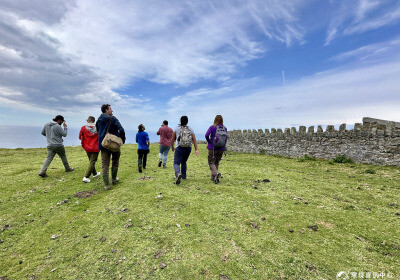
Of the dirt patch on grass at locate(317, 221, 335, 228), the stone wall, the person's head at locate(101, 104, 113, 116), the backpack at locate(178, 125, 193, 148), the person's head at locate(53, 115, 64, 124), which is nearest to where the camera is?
the dirt patch on grass at locate(317, 221, 335, 228)

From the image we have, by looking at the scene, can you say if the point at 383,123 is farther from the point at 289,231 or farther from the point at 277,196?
the point at 289,231

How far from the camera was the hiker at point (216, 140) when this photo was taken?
9.03m

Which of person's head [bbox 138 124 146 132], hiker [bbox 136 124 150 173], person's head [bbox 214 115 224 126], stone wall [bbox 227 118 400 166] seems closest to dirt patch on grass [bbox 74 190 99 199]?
hiker [bbox 136 124 150 173]

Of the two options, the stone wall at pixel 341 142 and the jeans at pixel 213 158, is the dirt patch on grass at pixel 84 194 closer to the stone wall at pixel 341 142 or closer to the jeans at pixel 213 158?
the jeans at pixel 213 158

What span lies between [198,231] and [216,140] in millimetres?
4829

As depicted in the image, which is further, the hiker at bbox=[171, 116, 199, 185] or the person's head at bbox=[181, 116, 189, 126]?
the person's head at bbox=[181, 116, 189, 126]

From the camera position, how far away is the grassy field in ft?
12.3

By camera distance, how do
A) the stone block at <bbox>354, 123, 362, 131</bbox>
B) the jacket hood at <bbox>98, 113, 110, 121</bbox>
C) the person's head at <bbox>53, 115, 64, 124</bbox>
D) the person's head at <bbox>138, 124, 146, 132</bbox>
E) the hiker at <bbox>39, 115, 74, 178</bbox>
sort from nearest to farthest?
the jacket hood at <bbox>98, 113, 110, 121</bbox> < the hiker at <bbox>39, 115, 74, 178</bbox> < the person's head at <bbox>53, 115, 64, 124</bbox> < the person's head at <bbox>138, 124, 146, 132</bbox> < the stone block at <bbox>354, 123, 362, 131</bbox>

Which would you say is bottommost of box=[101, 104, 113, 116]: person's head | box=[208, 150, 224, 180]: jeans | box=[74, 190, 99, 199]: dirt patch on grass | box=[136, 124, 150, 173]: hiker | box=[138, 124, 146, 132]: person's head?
box=[74, 190, 99, 199]: dirt patch on grass

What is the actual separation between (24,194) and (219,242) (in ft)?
28.5

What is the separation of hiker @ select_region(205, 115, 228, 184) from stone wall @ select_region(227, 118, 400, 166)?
12.7 meters

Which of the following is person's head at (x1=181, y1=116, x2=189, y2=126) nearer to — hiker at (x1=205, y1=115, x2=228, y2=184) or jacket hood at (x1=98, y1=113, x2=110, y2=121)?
hiker at (x1=205, y1=115, x2=228, y2=184)

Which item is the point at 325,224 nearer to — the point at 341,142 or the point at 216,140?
the point at 216,140

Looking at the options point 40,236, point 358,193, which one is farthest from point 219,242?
point 358,193
